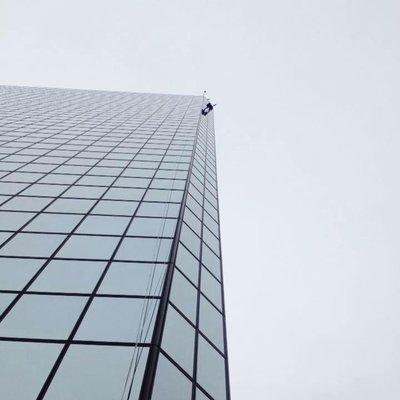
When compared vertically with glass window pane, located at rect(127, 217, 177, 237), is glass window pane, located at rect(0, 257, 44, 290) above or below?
below

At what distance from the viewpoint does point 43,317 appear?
8484 millimetres

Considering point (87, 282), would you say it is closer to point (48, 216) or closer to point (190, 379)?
point (190, 379)

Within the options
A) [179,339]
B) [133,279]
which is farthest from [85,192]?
[179,339]

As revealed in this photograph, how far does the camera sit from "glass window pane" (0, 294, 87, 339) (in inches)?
317

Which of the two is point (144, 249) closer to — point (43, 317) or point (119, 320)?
point (119, 320)

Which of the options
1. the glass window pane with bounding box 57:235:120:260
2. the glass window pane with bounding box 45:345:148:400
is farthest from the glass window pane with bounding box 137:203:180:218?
the glass window pane with bounding box 45:345:148:400

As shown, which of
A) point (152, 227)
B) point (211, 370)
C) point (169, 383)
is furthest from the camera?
point (152, 227)

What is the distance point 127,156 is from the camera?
21.6 metres

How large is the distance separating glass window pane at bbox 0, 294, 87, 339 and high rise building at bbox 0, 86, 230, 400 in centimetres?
2

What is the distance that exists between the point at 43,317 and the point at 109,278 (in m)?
1.94

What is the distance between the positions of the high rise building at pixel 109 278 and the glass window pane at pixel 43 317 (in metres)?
0.02

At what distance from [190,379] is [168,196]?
29.3ft

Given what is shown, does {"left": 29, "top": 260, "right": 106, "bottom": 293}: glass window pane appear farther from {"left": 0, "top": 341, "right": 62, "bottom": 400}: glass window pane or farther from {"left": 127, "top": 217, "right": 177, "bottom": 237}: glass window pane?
{"left": 127, "top": 217, "right": 177, "bottom": 237}: glass window pane

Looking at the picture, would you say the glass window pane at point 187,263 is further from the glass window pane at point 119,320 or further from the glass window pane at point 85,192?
the glass window pane at point 85,192
